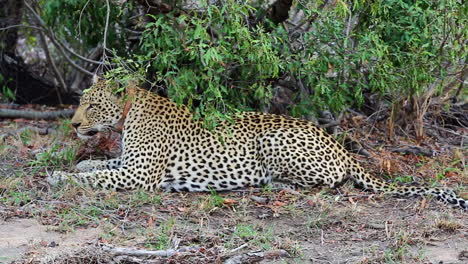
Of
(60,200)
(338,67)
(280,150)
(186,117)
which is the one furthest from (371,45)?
(60,200)

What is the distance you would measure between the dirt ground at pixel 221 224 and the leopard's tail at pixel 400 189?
100mm

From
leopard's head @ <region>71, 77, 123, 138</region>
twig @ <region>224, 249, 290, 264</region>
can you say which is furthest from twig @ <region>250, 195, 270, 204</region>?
leopard's head @ <region>71, 77, 123, 138</region>

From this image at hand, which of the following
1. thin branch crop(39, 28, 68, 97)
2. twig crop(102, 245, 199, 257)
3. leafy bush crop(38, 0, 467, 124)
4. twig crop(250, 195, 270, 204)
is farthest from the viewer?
thin branch crop(39, 28, 68, 97)

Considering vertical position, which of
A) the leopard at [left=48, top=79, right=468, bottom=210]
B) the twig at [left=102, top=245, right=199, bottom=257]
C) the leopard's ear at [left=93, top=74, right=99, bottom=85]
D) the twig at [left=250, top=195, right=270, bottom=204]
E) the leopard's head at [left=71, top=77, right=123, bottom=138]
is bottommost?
the twig at [left=250, top=195, right=270, bottom=204]

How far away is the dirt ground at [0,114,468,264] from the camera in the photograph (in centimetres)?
625

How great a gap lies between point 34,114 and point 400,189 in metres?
6.38

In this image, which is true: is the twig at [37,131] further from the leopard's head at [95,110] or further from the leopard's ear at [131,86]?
the leopard's ear at [131,86]

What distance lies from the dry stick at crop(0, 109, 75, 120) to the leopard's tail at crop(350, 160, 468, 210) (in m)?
5.24

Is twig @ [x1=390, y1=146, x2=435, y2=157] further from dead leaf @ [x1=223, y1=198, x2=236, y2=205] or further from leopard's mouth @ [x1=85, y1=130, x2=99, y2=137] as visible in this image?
leopard's mouth @ [x1=85, y1=130, x2=99, y2=137]

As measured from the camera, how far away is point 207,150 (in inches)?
331

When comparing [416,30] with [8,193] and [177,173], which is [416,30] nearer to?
[177,173]

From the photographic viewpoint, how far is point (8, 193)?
7.64 metres

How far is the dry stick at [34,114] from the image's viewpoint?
38.2 ft

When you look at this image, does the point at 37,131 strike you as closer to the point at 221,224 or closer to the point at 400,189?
the point at 221,224
